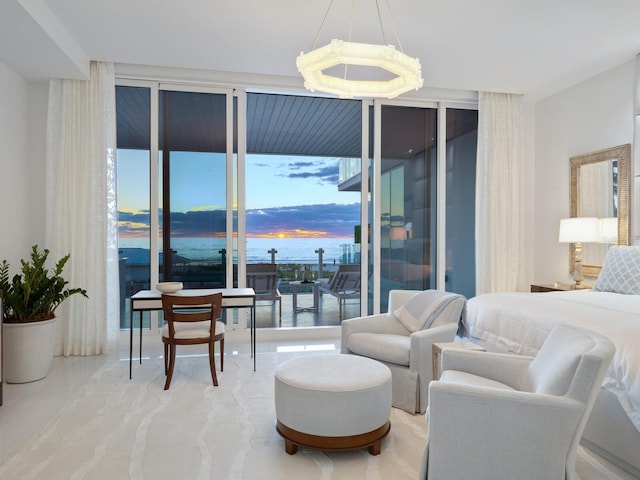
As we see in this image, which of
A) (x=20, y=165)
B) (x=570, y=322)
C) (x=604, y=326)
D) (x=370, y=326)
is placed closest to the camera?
(x=604, y=326)

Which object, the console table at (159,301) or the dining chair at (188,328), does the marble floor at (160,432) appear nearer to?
the dining chair at (188,328)

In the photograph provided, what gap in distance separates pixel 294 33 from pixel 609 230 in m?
3.56

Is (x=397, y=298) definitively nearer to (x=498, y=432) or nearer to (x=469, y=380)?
(x=469, y=380)

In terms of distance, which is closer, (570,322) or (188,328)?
(570,322)

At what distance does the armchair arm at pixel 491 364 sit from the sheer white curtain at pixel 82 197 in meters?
3.56

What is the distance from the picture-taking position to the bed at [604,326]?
2170 millimetres

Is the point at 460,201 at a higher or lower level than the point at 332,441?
higher

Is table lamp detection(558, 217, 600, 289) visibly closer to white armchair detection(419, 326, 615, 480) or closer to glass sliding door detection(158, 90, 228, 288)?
white armchair detection(419, 326, 615, 480)

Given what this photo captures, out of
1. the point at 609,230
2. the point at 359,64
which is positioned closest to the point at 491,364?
the point at 359,64

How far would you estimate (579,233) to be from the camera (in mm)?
4430

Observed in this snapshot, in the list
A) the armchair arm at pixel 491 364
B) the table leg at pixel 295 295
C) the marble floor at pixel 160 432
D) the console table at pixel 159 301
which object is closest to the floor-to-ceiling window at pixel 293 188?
the table leg at pixel 295 295

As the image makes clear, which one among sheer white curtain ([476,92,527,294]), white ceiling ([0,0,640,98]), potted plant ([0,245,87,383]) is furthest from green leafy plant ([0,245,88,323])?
sheer white curtain ([476,92,527,294])

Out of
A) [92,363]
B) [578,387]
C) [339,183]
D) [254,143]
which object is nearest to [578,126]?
[339,183]

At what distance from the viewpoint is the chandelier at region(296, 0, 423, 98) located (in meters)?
2.55
